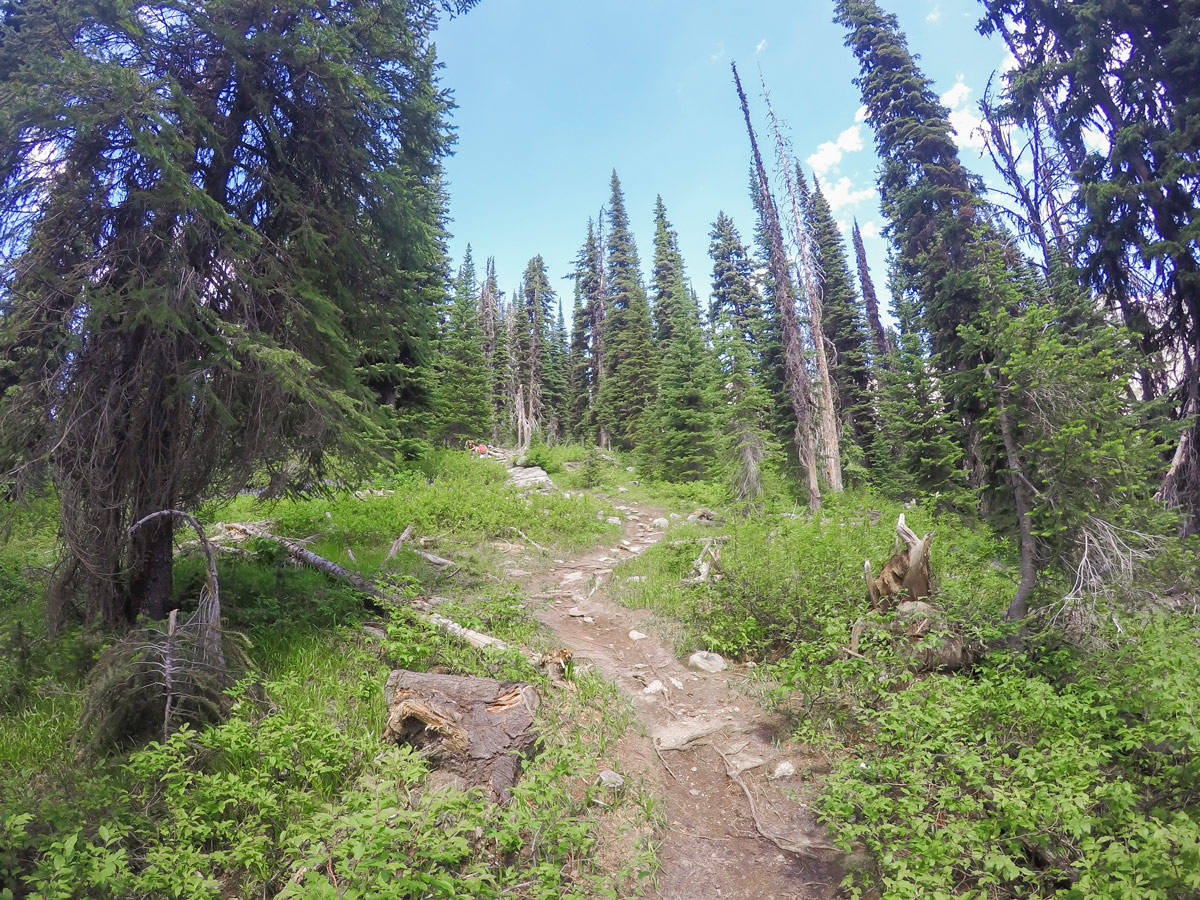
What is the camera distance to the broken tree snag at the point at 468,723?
154 inches

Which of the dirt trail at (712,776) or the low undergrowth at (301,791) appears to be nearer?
the low undergrowth at (301,791)

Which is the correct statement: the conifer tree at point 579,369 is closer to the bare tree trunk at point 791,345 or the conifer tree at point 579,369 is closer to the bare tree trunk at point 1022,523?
the bare tree trunk at point 791,345

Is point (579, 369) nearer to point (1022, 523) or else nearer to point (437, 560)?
point (437, 560)

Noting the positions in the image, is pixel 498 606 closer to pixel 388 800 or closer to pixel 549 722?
pixel 549 722

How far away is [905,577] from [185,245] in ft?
28.0

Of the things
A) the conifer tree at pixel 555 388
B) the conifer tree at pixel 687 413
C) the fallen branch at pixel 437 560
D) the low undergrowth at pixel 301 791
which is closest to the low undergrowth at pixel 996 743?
the low undergrowth at pixel 301 791

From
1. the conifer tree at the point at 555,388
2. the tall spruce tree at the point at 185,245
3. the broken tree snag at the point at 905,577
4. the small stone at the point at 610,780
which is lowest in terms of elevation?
the small stone at the point at 610,780

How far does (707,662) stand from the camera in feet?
21.9

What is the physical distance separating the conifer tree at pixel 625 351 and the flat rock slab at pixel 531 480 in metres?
9.33

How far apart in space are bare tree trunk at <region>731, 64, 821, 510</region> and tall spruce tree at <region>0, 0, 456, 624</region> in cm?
1149

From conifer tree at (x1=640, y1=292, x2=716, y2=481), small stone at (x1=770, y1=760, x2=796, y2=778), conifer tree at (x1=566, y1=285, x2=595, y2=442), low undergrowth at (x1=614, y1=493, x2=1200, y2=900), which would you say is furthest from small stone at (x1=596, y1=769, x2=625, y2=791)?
conifer tree at (x1=566, y1=285, x2=595, y2=442)

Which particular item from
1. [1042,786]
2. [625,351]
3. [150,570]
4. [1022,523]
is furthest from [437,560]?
[625,351]

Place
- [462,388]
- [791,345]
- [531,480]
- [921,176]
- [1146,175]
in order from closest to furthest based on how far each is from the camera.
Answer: [1146,175], [921,176], [791,345], [531,480], [462,388]

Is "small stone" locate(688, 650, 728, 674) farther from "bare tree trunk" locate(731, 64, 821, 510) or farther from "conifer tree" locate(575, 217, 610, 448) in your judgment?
"conifer tree" locate(575, 217, 610, 448)
